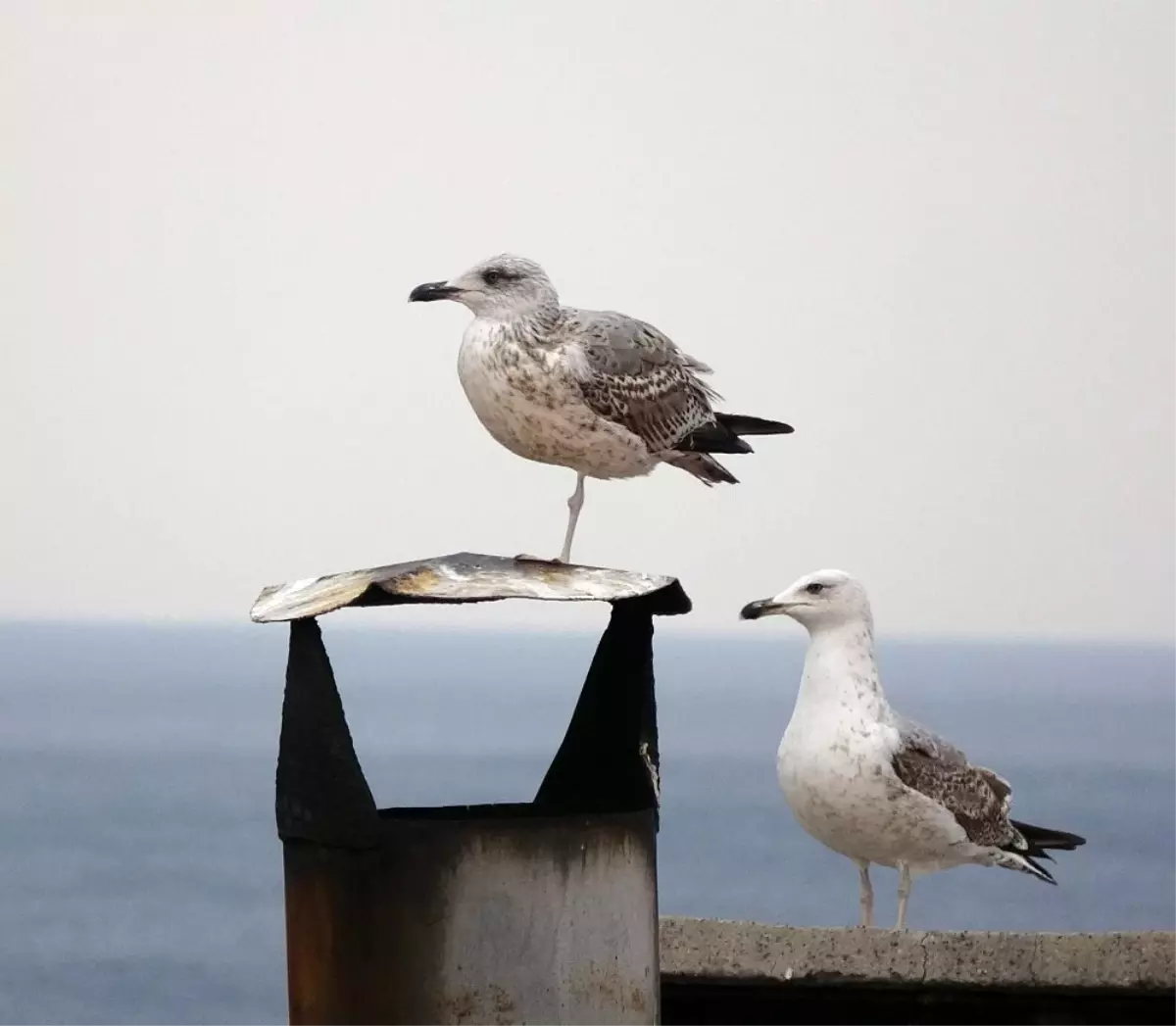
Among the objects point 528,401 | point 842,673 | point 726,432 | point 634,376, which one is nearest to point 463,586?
point 528,401

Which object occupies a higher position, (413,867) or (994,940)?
(413,867)

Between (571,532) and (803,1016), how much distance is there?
1.44 metres

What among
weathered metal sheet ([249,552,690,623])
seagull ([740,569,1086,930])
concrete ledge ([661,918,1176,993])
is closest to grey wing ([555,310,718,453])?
weathered metal sheet ([249,552,690,623])

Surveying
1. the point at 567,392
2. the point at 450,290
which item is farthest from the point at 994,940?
the point at 450,290

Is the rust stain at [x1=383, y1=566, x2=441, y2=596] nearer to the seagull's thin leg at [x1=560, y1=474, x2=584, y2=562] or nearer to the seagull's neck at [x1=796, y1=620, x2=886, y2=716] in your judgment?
the seagull's thin leg at [x1=560, y1=474, x2=584, y2=562]

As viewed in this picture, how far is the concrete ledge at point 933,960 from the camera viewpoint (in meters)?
4.43

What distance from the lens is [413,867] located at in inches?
111

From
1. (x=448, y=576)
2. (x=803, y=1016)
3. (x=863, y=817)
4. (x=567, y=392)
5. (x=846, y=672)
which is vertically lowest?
(x=803, y=1016)

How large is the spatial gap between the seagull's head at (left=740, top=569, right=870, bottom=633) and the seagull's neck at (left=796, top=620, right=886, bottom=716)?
2 cm

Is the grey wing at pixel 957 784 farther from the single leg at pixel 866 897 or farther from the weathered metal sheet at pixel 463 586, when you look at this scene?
the weathered metal sheet at pixel 463 586

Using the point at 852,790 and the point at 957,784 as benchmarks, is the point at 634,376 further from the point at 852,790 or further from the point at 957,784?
the point at 957,784

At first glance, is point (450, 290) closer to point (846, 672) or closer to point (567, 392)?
point (567, 392)

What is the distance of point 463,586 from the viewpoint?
118 inches

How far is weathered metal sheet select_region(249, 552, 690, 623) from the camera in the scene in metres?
2.94
